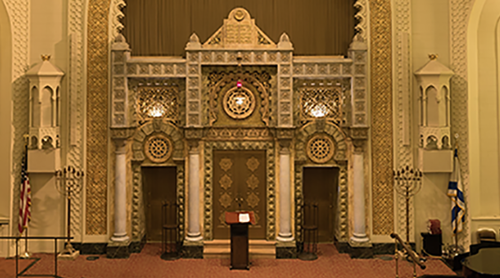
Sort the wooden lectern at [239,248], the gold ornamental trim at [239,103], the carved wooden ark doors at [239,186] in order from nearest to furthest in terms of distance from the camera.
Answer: the wooden lectern at [239,248] → the gold ornamental trim at [239,103] → the carved wooden ark doors at [239,186]

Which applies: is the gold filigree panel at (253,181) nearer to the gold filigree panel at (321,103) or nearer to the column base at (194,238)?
the column base at (194,238)

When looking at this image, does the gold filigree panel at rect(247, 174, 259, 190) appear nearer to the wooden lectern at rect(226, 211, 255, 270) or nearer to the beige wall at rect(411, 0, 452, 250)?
the wooden lectern at rect(226, 211, 255, 270)

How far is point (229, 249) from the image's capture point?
12.7 meters

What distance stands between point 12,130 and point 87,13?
3431 mm

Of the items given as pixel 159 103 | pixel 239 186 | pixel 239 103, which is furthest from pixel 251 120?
pixel 159 103

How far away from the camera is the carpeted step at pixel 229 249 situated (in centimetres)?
1252

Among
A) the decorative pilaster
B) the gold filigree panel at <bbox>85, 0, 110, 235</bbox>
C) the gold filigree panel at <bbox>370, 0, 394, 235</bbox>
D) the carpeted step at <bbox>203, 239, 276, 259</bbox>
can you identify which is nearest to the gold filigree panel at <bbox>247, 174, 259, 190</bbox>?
the carpeted step at <bbox>203, 239, 276, 259</bbox>

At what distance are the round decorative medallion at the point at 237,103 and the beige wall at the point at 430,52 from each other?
424 cm

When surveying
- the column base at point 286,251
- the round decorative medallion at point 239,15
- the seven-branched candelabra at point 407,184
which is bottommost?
the column base at point 286,251

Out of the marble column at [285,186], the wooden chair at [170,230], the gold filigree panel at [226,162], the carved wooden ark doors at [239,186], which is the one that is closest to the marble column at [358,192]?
the marble column at [285,186]

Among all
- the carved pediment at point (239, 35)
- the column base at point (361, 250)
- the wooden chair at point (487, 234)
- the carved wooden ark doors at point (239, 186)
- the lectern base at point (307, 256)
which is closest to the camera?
the wooden chair at point (487, 234)

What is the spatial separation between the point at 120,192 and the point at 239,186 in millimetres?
3019

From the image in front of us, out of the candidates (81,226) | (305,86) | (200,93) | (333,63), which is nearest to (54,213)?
(81,226)

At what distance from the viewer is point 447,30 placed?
1254cm
